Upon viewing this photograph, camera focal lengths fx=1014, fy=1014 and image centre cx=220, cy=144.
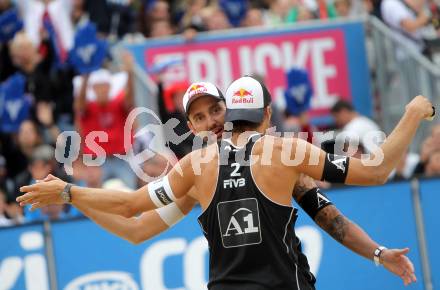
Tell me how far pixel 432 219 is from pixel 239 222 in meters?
4.66

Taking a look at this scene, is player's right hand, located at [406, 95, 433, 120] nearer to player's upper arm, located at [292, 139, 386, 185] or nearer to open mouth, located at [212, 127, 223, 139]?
player's upper arm, located at [292, 139, 386, 185]

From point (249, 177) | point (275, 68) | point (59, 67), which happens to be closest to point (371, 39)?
point (275, 68)

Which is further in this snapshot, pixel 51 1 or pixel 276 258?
pixel 51 1

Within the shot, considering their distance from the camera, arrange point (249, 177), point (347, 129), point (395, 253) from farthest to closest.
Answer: point (347, 129) → point (395, 253) → point (249, 177)

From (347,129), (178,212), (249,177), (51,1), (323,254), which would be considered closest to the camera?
(249,177)

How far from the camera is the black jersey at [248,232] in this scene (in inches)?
238

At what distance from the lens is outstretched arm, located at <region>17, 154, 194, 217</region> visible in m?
6.29

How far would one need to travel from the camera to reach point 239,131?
20.5ft

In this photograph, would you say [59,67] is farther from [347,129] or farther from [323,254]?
[323,254]

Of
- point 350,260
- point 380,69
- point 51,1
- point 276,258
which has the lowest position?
point 350,260

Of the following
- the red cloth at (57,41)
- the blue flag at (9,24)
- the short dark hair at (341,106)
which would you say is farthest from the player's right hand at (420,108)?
the blue flag at (9,24)

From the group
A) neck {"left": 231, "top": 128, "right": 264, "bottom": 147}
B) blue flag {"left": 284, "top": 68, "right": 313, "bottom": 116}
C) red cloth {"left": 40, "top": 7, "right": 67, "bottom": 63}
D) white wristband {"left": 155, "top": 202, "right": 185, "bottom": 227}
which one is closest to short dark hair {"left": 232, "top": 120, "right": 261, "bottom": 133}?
neck {"left": 231, "top": 128, "right": 264, "bottom": 147}

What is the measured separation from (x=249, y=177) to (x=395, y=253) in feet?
3.71

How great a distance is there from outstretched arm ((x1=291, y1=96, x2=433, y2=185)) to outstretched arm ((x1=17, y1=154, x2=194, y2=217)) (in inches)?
28.6
